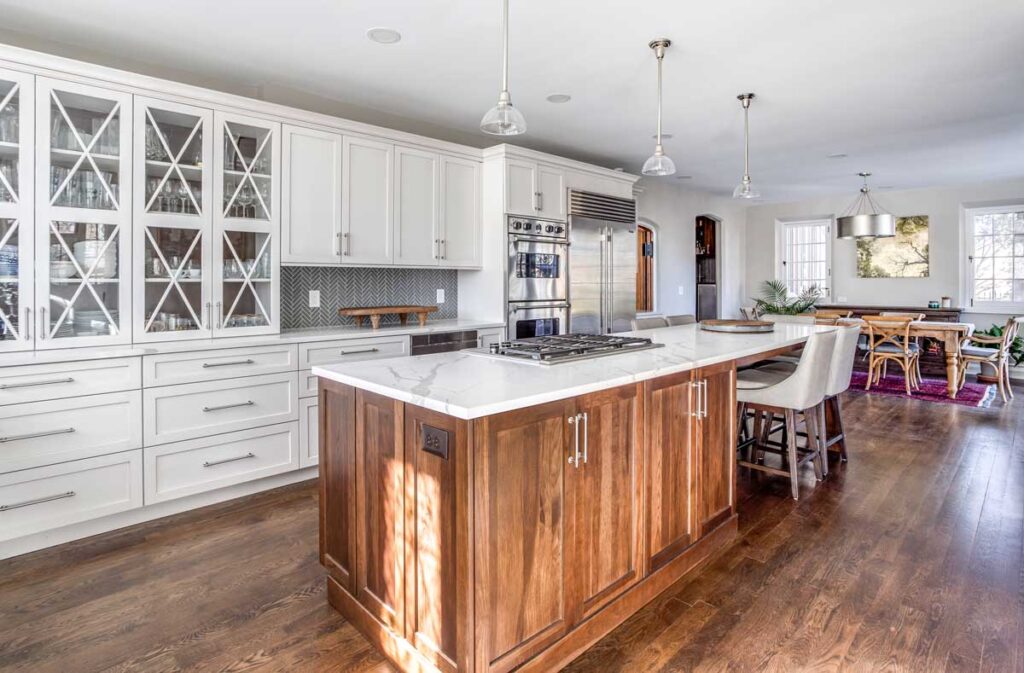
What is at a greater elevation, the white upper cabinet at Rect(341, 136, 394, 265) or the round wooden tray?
the white upper cabinet at Rect(341, 136, 394, 265)

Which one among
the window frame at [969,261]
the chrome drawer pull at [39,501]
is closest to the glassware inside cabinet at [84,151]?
the chrome drawer pull at [39,501]

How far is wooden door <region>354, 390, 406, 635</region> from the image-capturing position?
1751mm

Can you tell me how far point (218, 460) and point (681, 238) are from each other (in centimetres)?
632

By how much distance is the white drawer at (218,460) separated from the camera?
2.91 metres

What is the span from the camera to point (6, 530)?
2.48m

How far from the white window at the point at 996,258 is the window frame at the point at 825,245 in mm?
1609

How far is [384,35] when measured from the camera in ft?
9.75

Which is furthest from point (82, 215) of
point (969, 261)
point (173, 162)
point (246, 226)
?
point (969, 261)

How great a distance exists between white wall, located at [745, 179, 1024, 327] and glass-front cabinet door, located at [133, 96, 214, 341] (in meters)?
8.25

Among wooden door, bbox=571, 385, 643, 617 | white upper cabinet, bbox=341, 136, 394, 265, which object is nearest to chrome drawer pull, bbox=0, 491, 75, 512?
white upper cabinet, bbox=341, 136, 394, 265

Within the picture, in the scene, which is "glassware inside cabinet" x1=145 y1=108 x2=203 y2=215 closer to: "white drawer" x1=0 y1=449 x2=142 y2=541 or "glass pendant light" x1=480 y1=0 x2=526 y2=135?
"white drawer" x1=0 y1=449 x2=142 y2=541

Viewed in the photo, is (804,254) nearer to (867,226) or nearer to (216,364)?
(867,226)

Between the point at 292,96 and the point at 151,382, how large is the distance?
214cm

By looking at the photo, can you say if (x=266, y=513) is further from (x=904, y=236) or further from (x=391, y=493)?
(x=904, y=236)
